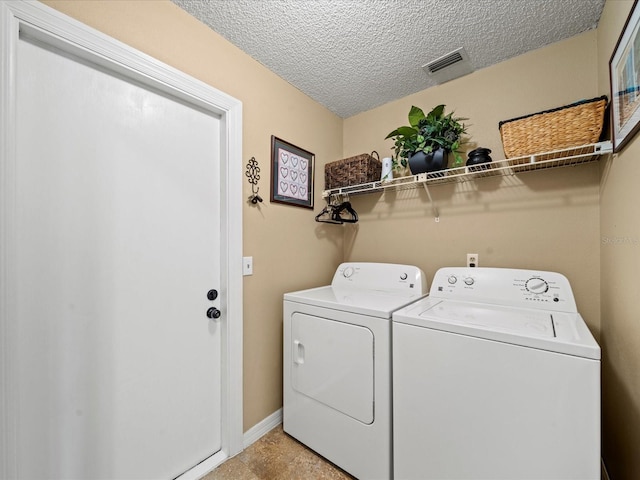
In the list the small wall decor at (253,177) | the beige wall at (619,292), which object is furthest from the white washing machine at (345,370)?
the beige wall at (619,292)

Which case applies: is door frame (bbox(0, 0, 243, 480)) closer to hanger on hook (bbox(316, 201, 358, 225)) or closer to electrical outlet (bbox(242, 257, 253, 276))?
electrical outlet (bbox(242, 257, 253, 276))

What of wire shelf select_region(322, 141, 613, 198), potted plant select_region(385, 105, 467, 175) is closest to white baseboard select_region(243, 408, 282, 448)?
wire shelf select_region(322, 141, 613, 198)

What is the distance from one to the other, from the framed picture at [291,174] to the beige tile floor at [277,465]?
155 centimetres

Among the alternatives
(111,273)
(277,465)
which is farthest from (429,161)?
(277,465)

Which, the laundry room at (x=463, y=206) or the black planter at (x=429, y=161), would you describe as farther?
the black planter at (x=429, y=161)

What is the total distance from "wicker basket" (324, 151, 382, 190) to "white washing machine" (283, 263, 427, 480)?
74 cm

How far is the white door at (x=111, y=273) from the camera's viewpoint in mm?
1031

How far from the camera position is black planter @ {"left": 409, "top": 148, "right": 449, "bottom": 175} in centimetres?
172

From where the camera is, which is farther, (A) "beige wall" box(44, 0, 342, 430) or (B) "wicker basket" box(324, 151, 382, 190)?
(B) "wicker basket" box(324, 151, 382, 190)

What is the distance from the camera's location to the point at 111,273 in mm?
1215

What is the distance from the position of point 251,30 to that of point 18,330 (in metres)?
1.72

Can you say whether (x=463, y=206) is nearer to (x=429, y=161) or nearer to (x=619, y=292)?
(x=429, y=161)

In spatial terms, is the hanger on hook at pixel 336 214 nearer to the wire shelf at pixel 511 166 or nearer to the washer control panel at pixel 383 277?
the wire shelf at pixel 511 166

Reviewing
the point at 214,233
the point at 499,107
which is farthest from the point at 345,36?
the point at 214,233
